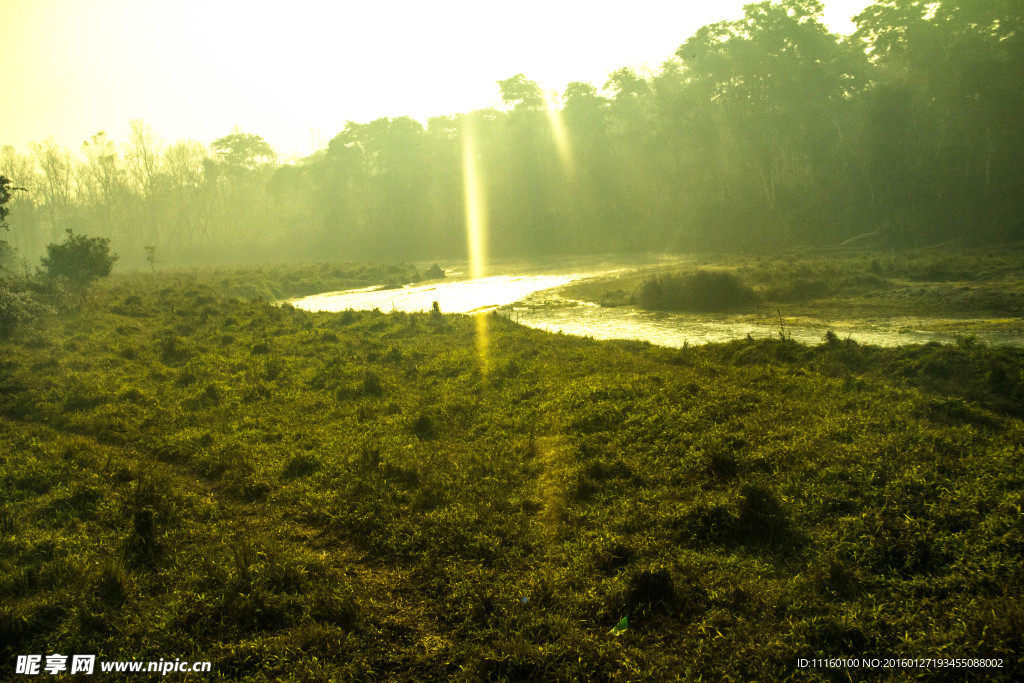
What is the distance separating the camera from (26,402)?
1196 centimetres

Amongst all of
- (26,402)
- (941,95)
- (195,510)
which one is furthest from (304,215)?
(195,510)

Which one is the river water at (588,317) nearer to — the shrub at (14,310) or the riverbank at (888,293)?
the riverbank at (888,293)

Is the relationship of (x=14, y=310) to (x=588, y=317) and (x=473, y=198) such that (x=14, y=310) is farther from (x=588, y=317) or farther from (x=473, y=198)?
(x=473, y=198)

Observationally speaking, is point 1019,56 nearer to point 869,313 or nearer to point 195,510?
point 869,313

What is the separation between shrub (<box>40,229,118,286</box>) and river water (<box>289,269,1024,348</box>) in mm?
10064

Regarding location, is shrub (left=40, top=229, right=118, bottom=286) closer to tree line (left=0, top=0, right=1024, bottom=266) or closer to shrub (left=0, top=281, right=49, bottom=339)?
shrub (left=0, top=281, right=49, bottom=339)

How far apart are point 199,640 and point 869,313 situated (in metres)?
20.2

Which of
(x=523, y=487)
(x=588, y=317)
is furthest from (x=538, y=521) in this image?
(x=588, y=317)

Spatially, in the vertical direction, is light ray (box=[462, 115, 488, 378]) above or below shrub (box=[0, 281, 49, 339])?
above

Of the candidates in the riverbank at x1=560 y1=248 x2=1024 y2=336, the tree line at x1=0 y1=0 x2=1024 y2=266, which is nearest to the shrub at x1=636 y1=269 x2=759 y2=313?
the riverbank at x1=560 y1=248 x2=1024 y2=336

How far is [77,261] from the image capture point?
95.8ft

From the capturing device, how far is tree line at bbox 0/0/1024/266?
41469mm

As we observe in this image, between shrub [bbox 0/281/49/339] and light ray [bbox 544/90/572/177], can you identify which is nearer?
shrub [bbox 0/281/49/339]

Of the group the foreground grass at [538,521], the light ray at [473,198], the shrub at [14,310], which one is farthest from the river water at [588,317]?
the light ray at [473,198]
